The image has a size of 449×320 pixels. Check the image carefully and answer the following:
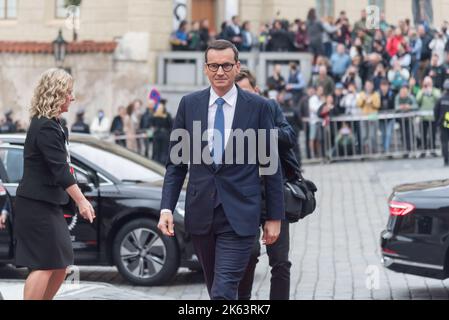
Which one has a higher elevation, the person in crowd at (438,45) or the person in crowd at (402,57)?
the person in crowd at (438,45)

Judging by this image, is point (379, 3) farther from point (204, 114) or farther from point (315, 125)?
point (204, 114)

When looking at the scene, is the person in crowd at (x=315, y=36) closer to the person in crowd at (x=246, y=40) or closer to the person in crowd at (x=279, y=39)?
the person in crowd at (x=279, y=39)

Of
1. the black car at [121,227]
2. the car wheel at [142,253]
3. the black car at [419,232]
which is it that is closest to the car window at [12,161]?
the black car at [121,227]

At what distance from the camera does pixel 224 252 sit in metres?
7.47

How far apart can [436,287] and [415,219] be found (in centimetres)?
141

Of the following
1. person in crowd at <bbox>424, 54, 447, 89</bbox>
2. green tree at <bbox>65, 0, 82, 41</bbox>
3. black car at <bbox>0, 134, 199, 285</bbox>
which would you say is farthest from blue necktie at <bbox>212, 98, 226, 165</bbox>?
green tree at <bbox>65, 0, 82, 41</bbox>

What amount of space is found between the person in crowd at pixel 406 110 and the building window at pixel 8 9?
15.0 metres

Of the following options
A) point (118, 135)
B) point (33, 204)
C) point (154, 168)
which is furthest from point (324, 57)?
point (33, 204)

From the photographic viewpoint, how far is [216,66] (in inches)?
297

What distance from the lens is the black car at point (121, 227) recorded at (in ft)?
43.0

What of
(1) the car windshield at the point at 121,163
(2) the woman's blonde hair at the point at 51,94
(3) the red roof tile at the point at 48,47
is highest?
(2) the woman's blonde hair at the point at 51,94

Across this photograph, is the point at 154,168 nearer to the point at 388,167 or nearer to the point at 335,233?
the point at 335,233

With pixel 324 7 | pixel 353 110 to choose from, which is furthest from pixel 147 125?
pixel 324 7

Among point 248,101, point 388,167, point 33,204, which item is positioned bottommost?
point 388,167
